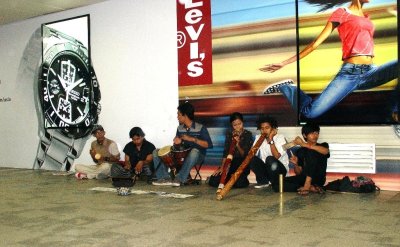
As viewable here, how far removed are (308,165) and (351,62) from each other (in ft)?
4.85

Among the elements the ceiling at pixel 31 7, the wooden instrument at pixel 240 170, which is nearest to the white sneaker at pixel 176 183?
the wooden instrument at pixel 240 170

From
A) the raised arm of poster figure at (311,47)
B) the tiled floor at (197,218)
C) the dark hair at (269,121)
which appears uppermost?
the raised arm of poster figure at (311,47)

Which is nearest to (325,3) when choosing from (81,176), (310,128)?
(310,128)

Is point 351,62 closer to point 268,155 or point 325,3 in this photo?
point 325,3

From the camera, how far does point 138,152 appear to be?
280 inches

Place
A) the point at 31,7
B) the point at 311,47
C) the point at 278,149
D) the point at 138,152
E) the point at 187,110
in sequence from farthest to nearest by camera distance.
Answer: the point at 31,7 → the point at 138,152 → the point at 187,110 → the point at 311,47 → the point at 278,149

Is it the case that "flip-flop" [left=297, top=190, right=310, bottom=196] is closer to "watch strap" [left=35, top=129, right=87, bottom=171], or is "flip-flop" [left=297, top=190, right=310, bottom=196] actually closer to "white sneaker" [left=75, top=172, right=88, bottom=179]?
"white sneaker" [left=75, top=172, right=88, bottom=179]

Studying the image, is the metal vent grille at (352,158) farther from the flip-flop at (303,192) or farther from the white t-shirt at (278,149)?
the flip-flop at (303,192)

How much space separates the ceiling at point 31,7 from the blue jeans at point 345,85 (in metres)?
4.31

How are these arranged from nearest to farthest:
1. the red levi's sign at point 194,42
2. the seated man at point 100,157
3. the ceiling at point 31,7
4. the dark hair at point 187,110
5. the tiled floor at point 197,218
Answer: the tiled floor at point 197,218 < the dark hair at point 187,110 < the red levi's sign at point 194,42 < the seated man at point 100,157 < the ceiling at point 31,7

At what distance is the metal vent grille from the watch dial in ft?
15.1

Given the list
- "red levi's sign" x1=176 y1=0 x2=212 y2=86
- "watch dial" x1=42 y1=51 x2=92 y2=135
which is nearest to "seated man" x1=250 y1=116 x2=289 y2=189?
"red levi's sign" x1=176 y1=0 x2=212 y2=86

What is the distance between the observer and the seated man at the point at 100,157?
7375 mm

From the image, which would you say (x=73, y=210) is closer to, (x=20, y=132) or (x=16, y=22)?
(x=20, y=132)
